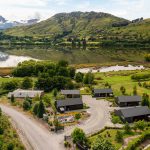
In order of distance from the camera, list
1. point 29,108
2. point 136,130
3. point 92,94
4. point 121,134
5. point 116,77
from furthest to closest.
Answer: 1. point 116,77
2. point 92,94
3. point 29,108
4. point 136,130
5. point 121,134

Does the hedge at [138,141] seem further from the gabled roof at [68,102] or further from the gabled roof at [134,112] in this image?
the gabled roof at [68,102]

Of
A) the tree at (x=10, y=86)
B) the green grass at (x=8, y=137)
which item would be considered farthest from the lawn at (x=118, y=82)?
the green grass at (x=8, y=137)

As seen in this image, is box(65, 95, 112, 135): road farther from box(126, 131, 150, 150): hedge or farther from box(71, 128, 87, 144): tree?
box(126, 131, 150, 150): hedge

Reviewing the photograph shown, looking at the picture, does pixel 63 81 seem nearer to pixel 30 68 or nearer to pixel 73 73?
pixel 73 73

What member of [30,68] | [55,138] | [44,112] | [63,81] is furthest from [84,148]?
[30,68]

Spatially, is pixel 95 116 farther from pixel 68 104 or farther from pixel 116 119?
pixel 68 104

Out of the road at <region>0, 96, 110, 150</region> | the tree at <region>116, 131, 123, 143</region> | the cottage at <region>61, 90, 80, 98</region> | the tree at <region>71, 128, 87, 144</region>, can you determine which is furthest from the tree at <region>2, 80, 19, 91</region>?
the tree at <region>116, 131, 123, 143</region>

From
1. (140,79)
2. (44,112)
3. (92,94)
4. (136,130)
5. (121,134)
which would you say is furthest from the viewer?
(140,79)
